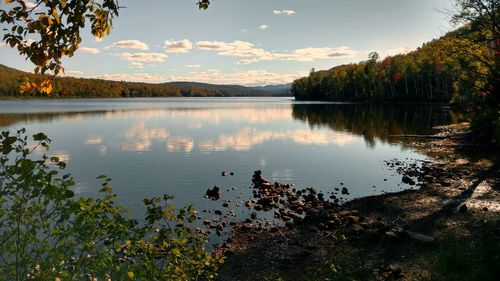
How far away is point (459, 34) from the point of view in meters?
30.5

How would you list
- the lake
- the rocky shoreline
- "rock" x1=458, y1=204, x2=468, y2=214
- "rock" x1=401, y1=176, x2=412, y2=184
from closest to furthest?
the rocky shoreline
"rock" x1=458, y1=204, x2=468, y2=214
the lake
"rock" x1=401, y1=176, x2=412, y2=184

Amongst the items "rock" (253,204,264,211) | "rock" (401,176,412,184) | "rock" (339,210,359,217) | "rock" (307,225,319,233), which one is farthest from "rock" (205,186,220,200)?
"rock" (401,176,412,184)

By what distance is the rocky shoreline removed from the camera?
54.0 ft

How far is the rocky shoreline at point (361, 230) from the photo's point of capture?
16.5 meters

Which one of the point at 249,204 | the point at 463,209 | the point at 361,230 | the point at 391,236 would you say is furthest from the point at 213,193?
the point at 463,209

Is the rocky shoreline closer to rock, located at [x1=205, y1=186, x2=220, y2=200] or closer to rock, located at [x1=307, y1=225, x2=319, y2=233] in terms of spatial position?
rock, located at [x1=307, y1=225, x2=319, y2=233]

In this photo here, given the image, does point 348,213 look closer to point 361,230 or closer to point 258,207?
point 361,230

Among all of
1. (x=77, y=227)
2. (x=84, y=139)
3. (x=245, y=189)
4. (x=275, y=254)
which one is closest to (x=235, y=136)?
(x=84, y=139)

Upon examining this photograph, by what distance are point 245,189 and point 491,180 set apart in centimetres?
1953

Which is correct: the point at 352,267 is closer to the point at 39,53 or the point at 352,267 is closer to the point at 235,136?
the point at 39,53

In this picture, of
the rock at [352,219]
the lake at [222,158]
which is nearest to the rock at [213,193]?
the lake at [222,158]

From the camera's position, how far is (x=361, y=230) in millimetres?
20500

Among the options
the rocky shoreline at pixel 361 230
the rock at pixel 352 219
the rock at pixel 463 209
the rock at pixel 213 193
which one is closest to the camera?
the rocky shoreline at pixel 361 230

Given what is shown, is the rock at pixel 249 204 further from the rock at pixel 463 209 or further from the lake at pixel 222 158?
the rock at pixel 463 209
